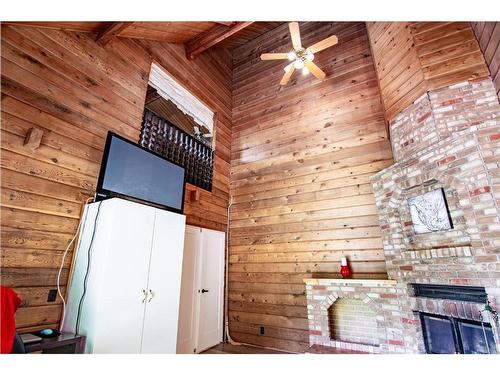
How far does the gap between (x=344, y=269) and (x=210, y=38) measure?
4.40 meters

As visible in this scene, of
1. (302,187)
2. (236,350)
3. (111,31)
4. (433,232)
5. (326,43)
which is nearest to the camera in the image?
(433,232)

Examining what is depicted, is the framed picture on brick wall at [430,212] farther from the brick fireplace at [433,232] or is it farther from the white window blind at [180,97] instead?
the white window blind at [180,97]

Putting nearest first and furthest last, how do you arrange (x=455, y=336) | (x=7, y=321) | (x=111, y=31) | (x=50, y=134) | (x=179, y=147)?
(x=7, y=321), (x=50, y=134), (x=455, y=336), (x=111, y=31), (x=179, y=147)

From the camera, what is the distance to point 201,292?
4.02 meters

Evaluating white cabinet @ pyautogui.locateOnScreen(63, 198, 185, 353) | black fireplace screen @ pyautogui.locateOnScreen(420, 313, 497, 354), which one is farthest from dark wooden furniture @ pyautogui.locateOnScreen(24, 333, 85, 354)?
black fireplace screen @ pyautogui.locateOnScreen(420, 313, 497, 354)

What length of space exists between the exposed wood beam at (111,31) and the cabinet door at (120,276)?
2092mm

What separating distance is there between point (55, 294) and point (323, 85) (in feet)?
16.4

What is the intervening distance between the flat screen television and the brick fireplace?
239cm

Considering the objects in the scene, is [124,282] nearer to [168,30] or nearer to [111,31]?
[111,31]

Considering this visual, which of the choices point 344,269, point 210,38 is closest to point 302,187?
point 344,269

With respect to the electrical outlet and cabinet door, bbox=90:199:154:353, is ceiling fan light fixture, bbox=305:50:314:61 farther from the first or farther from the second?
the electrical outlet
